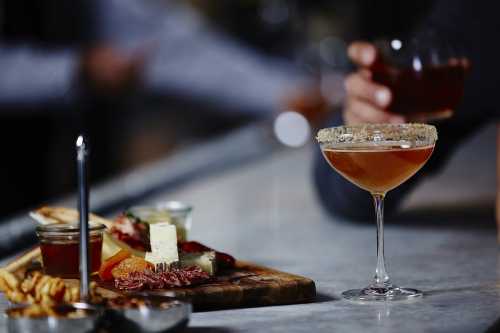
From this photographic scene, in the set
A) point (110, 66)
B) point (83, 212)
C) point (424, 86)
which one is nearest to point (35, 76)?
point (110, 66)

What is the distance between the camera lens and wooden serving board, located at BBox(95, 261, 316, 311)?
127cm

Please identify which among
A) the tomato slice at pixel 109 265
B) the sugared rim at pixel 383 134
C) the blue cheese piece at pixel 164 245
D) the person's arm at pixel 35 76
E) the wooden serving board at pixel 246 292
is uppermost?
the person's arm at pixel 35 76

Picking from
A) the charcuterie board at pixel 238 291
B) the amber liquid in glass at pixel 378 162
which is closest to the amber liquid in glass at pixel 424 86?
the amber liquid in glass at pixel 378 162

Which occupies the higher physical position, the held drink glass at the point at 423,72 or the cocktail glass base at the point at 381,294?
the held drink glass at the point at 423,72

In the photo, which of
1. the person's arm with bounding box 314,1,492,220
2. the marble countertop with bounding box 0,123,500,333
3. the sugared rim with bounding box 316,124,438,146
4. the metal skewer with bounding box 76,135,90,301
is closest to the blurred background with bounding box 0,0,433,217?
the marble countertop with bounding box 0,123,500,333

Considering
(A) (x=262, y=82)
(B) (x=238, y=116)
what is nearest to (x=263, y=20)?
(B) (x=238, y=116)

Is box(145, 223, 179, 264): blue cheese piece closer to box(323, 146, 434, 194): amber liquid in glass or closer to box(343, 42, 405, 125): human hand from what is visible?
box(323, 146, 434, 194): amber liquid in glass

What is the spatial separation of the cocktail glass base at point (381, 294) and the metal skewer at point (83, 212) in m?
0.42

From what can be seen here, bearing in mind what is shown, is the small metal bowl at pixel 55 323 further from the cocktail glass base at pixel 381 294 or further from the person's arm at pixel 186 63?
the person's arm at pixel 186 63

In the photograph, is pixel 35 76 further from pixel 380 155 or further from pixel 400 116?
pixel 380 155

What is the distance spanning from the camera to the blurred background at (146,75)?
13.5 ft

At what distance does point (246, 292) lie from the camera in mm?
1294

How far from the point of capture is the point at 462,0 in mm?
2078

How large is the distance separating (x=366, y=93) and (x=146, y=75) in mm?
4082
